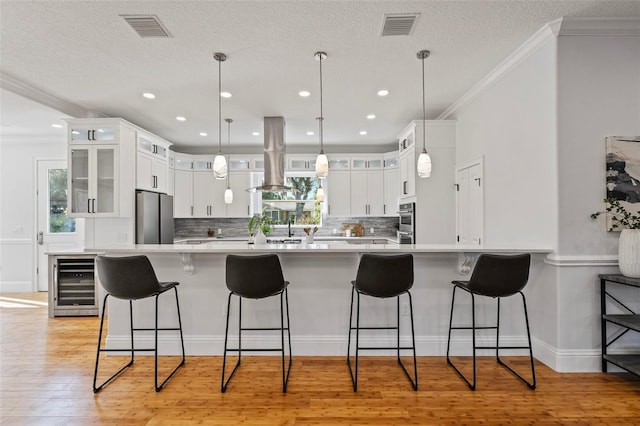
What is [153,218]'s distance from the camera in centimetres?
497

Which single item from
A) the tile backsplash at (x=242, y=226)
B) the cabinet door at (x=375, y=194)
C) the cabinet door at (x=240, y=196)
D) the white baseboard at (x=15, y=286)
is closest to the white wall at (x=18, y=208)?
the white baseboard at (x=15, y=286)

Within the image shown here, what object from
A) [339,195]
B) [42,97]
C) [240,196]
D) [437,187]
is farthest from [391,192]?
[42,97]

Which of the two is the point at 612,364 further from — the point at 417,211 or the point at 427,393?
the point at 417,211

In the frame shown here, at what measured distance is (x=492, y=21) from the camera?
2578 mm

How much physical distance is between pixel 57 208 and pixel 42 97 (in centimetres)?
262

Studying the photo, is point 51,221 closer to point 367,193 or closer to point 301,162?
point 301,162

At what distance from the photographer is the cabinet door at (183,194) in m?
6.49

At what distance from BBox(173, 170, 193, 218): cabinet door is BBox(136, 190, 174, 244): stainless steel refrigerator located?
917 mm

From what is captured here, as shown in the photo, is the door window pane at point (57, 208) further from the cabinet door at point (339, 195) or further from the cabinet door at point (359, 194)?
the cabinet door at point (359, 194)

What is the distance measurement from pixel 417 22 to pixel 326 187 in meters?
4.21

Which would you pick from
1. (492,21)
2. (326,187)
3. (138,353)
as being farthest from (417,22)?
(326,187)

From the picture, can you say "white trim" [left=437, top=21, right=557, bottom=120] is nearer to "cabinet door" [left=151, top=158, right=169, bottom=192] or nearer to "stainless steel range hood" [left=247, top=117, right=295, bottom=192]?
"stainless steel range hood" [left=247, top=117, right=295, bottom=192]

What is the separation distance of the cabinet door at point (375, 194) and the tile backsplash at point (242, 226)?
1.31 feet

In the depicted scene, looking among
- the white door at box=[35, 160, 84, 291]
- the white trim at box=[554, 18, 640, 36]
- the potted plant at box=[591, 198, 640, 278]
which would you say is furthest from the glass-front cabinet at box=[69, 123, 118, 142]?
the potted plant at box=[591, 198, 640, 278]
